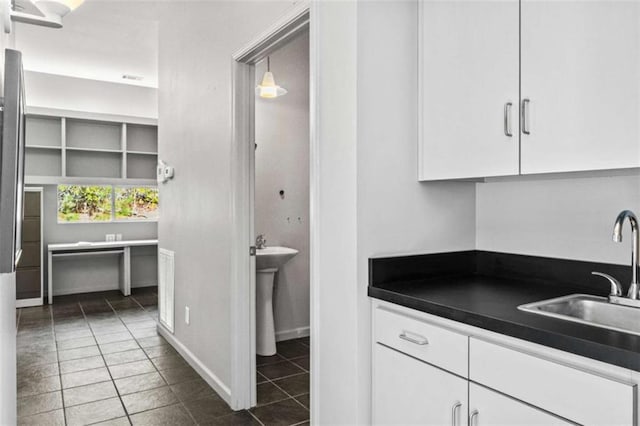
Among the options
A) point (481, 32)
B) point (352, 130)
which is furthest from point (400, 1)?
point (352, 130)

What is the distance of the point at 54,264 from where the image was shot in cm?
596

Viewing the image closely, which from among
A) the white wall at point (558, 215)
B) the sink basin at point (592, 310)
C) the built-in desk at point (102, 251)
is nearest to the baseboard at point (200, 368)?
the white wall at point (558, 215)

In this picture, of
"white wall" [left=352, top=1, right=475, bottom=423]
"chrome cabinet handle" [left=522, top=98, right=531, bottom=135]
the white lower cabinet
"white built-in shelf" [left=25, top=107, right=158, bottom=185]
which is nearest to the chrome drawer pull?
"chrome cabinet handle" [left=522, top=98, right=531, bottom=135]

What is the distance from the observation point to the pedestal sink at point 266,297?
3570mm

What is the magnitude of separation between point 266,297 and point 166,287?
3.15ft

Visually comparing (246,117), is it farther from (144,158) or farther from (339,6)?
(144,158)

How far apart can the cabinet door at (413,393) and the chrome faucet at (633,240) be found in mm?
622

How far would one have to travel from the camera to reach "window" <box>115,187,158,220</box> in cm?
654

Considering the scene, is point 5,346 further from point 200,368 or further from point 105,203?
point 105,203

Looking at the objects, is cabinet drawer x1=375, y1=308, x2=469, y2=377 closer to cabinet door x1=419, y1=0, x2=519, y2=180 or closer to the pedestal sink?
cabinet door x1=419, y1=0, x2=519, y2=180

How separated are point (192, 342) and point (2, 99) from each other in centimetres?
252

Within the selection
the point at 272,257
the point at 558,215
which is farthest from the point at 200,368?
the point at 558,215

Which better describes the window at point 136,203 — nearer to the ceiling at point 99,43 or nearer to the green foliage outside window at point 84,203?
the green foliage outside window at point 84,203

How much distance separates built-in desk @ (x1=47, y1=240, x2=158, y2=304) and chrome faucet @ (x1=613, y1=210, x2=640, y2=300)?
572cm
